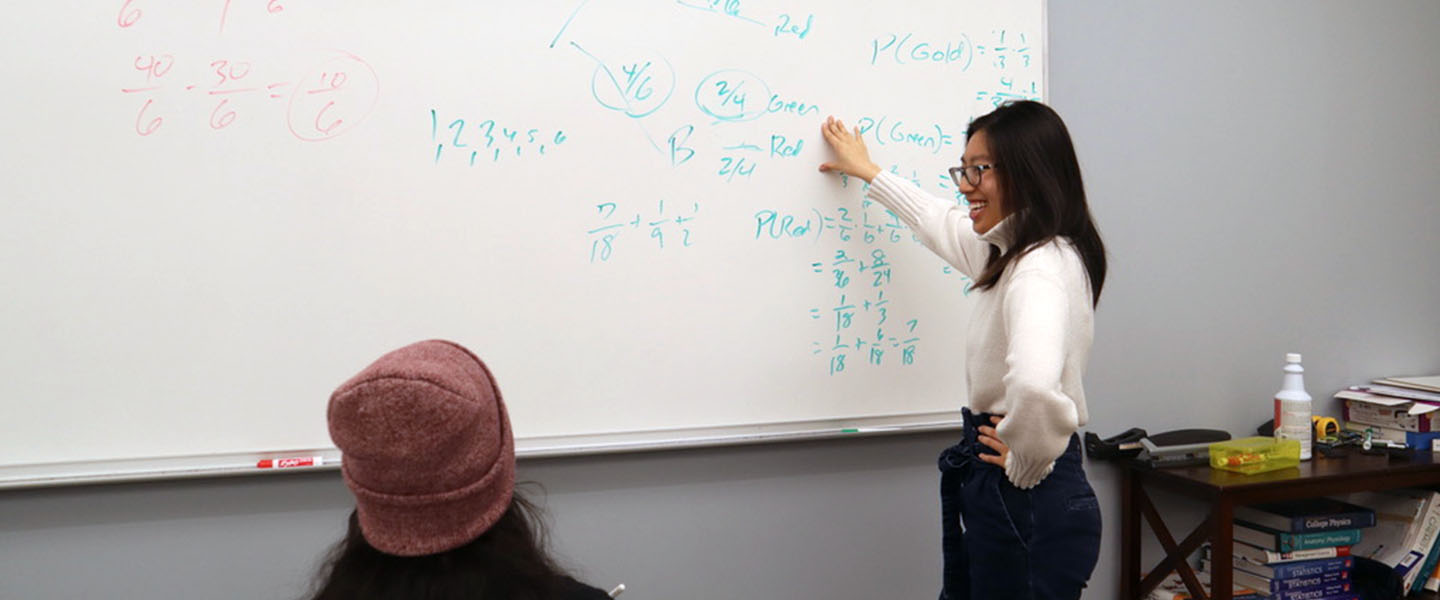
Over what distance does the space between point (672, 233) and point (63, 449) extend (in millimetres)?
965

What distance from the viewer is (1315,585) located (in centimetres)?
181

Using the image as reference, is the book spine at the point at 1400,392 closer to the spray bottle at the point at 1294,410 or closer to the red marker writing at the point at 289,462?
the spray bottle at the point at 1294,410

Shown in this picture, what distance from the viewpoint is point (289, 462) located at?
4.20 feet

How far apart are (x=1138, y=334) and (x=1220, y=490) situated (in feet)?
1.31

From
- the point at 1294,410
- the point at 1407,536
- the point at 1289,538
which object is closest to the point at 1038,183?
the point at 1294,410

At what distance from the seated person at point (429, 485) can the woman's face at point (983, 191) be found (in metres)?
0.88

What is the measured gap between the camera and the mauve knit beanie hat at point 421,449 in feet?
2.06

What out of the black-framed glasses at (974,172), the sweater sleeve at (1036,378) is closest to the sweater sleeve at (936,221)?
the black-framed glasses at (974,172)

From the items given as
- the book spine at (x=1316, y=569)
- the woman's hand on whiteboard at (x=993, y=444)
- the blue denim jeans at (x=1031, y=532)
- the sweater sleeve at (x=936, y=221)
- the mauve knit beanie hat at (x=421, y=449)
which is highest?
the sweater sleeve at (x=936, y=221)

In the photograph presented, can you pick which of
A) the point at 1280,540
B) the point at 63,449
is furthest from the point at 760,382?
the point at 1280,540

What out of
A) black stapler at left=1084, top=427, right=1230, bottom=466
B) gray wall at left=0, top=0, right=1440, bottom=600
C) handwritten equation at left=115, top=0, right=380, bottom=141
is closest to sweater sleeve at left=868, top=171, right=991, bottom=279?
gray wall at left=0, top=0, right=1440, bottom=600

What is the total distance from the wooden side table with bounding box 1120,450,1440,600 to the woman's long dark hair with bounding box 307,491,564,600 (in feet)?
4.59

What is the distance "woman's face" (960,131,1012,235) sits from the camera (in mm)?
1301

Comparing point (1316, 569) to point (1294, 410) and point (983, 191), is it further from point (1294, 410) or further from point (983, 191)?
point (983, 191)
